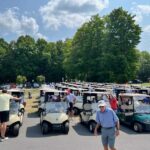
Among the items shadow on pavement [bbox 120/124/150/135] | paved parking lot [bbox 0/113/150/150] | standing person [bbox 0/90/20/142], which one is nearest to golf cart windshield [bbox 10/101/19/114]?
paved parking lot [bbox 0/113/150/150]

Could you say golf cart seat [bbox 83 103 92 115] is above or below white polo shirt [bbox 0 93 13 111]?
below

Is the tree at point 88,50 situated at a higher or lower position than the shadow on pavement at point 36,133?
higher

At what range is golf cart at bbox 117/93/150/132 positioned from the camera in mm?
16062

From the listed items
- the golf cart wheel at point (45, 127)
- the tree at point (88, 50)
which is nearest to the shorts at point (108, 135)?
the golf cart wheel at point (45, 127)

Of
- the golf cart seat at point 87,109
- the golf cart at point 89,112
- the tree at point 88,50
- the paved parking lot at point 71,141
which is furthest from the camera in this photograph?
the tree at point 88,50

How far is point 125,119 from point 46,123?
14.9 ft

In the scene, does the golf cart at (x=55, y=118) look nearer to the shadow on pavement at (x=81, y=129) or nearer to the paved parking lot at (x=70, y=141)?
the paved parking lot at (x=70, y=141)

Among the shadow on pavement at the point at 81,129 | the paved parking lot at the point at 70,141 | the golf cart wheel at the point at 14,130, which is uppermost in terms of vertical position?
the golf cart wheel at the point at 14,130

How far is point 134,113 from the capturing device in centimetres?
1711

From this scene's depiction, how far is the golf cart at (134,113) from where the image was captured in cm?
1606

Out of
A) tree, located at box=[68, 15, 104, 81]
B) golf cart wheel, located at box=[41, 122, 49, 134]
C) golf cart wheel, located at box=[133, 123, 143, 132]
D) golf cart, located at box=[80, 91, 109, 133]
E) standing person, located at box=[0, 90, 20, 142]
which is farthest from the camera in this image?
tree, located at box=[68, 15, 104, 81]

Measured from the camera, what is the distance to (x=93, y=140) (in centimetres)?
1402

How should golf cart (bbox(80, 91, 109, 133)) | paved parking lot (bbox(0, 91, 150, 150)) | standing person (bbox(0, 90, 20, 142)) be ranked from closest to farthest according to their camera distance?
paved parking lot (bbox(0, 91, 150, 150)) < standing person (bbox(0, 90, 20, 142)) < golf cart (bbox(80, 91, 109, 133))

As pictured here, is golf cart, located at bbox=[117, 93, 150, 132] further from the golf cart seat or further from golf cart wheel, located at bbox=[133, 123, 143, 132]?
the golf cart seat
